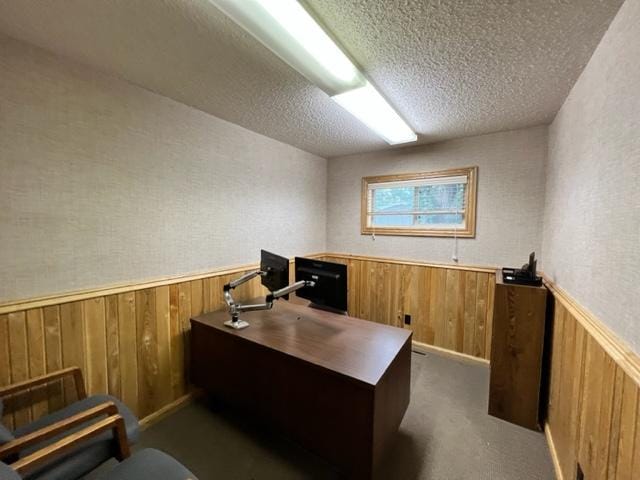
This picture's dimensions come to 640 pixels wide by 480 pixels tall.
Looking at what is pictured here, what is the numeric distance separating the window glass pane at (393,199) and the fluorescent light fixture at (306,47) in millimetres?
1383

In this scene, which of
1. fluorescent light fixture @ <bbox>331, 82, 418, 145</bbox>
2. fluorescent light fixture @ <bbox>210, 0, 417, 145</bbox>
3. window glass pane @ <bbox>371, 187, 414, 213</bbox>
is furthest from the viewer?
window glass pane @ <bbox>371, 187, 414, 213</bbox>

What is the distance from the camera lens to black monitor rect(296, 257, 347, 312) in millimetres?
1927

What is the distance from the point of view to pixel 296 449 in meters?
1.74

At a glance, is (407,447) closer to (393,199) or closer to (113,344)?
(113,344)

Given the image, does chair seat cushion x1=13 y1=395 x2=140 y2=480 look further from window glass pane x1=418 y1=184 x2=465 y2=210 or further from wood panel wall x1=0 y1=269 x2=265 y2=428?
window glass pane x1=418 y1=184 x2=465 y2=210

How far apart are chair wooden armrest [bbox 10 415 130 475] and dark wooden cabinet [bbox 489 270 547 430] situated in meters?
2.38

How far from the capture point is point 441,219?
3076 mm

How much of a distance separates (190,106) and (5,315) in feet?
5.72

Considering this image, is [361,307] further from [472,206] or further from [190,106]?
[190,106]

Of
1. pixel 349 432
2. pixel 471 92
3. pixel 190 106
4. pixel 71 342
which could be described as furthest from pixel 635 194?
pixel 71 342

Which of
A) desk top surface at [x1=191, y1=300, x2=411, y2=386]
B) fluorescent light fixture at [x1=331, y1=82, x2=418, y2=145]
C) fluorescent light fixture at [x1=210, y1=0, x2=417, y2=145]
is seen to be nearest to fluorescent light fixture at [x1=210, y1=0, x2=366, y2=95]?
fluorescent light fixture at [x1=210, y1=0, x2=417, y2=145]

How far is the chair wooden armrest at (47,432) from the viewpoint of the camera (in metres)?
1.04

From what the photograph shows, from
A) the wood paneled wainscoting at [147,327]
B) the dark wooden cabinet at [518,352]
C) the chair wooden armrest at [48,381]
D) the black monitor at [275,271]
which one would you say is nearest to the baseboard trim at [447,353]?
the wood paneled wainscoting at [147,327]

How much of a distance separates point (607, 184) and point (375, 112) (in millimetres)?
1454
